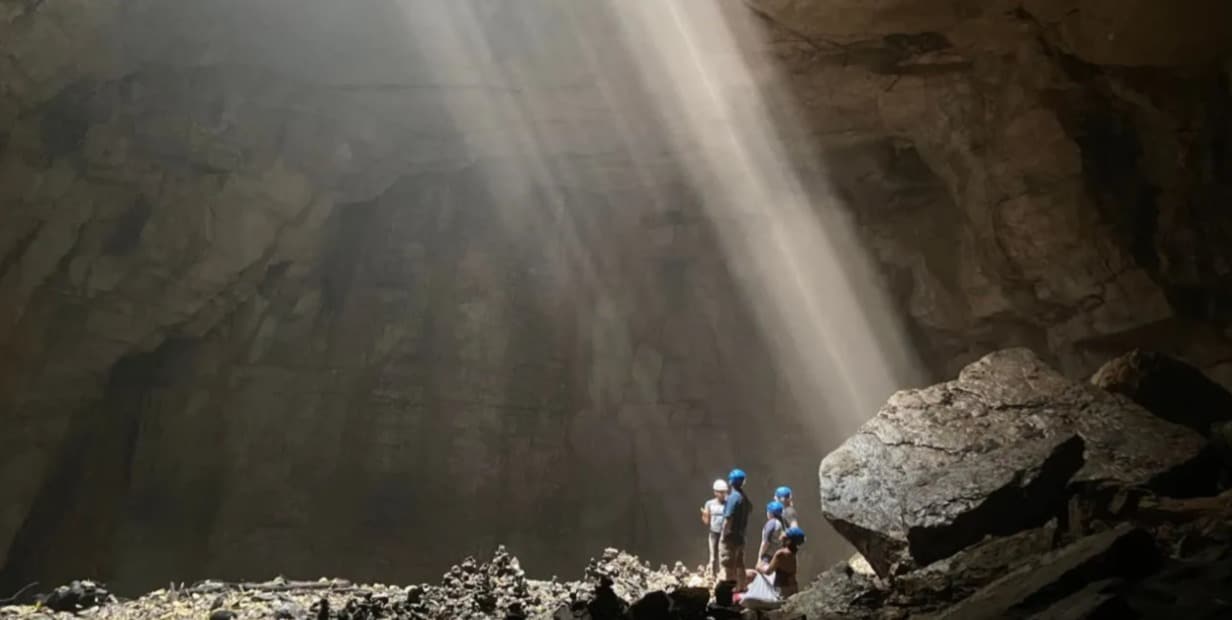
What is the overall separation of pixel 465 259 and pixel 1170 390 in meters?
9.91

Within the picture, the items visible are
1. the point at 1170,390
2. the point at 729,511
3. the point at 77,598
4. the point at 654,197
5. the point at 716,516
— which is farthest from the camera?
the point at 654,197

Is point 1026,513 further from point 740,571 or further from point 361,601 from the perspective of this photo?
point 361,601

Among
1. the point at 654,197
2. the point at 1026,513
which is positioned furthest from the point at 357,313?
the point at 1026,513

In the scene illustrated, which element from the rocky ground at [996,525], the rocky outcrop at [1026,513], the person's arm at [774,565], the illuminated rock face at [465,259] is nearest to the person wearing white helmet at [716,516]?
the rocky ground at [996,525]

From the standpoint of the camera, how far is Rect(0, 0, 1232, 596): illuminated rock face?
31.5 feet

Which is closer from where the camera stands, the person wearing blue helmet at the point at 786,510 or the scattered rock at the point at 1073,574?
the scattered rock at the point at 1073,574

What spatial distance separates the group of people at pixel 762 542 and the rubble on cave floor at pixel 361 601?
88 cm

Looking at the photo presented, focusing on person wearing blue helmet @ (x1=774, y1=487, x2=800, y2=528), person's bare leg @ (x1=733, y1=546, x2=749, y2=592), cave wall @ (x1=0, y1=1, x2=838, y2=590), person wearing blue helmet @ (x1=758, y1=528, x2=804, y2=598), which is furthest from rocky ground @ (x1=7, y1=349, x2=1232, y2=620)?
cave wall @ (x1=0, y1=1, x2=838, y2=590)

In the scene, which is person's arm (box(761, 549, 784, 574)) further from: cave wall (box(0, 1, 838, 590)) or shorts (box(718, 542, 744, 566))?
cave wall (box(0, 1, 838, 590))

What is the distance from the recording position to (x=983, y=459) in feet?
19.8

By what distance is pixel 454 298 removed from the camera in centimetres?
1371

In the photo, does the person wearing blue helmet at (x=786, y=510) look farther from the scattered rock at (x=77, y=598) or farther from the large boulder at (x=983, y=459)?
the scattered rock at (x=77, y=598)

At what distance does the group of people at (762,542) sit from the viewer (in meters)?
6.74

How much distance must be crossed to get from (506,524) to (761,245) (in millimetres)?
5694
